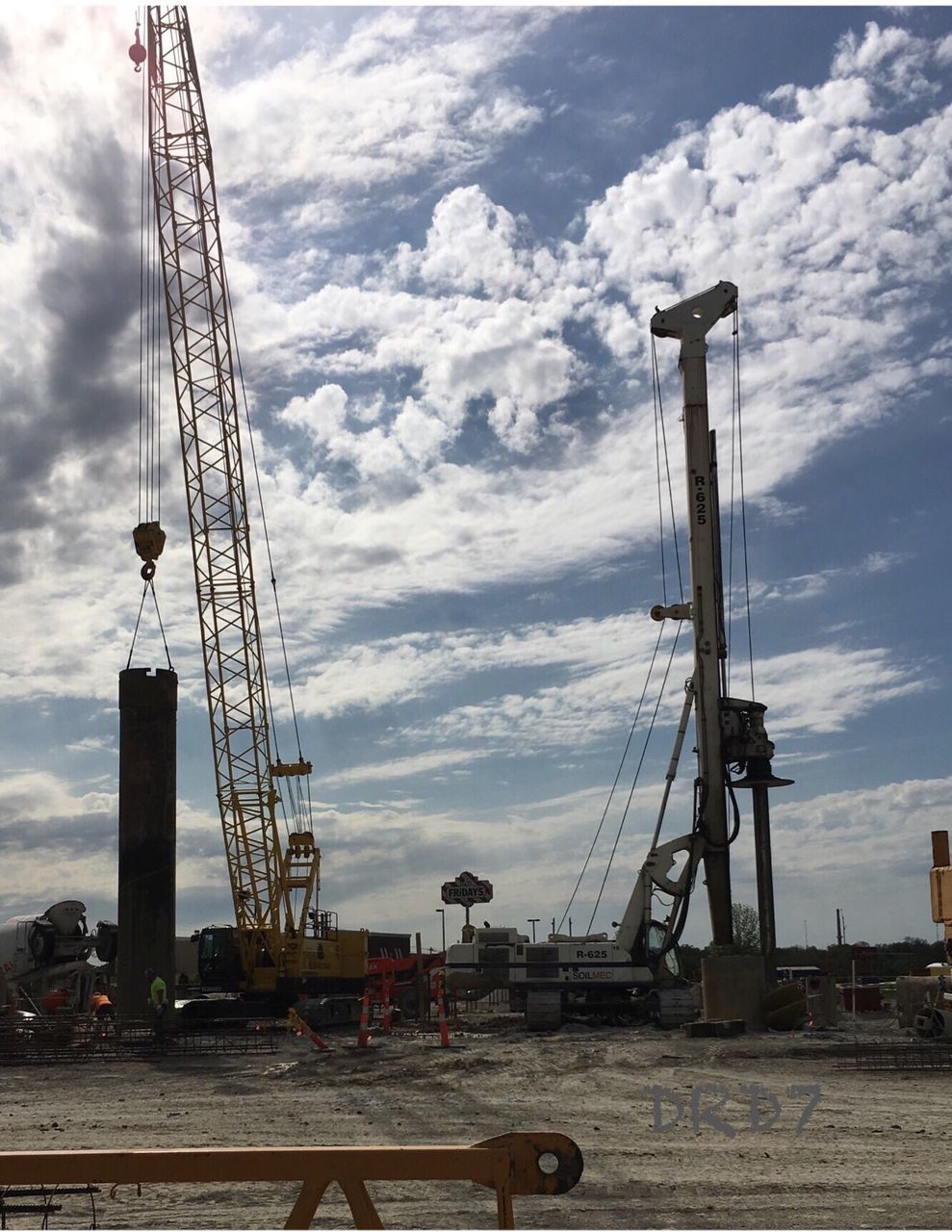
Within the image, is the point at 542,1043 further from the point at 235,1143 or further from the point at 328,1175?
the point at 328,1175

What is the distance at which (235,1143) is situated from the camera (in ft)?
51.0

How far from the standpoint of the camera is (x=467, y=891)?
165 ft

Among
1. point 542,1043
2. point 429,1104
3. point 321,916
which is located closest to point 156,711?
point 321,916

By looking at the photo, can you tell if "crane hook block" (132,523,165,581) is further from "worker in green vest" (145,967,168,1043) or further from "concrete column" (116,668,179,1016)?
"worker in green vest" (145,967,168,1043)

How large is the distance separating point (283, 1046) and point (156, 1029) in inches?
125

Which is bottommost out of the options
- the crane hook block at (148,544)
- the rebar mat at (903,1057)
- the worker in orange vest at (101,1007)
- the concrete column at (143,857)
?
the worker in orange vest at (101,1007)

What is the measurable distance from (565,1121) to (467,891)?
33.9 metres

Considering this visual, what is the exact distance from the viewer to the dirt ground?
11.1 m

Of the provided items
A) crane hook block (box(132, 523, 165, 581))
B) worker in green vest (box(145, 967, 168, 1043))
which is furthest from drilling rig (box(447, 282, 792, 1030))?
crane hook block (box(132, 523, 165, 581))

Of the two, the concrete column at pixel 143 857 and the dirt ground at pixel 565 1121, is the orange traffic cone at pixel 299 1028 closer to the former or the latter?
the dirt ground at pixel 565 1121

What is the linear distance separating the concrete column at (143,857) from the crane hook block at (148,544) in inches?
191

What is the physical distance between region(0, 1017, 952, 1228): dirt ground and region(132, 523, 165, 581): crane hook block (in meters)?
17.6

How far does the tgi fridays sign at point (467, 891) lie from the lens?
50281 millimetres

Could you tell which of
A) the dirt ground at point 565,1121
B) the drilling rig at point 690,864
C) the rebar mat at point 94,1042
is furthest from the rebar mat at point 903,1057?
the rebar mat at point 94,1042
